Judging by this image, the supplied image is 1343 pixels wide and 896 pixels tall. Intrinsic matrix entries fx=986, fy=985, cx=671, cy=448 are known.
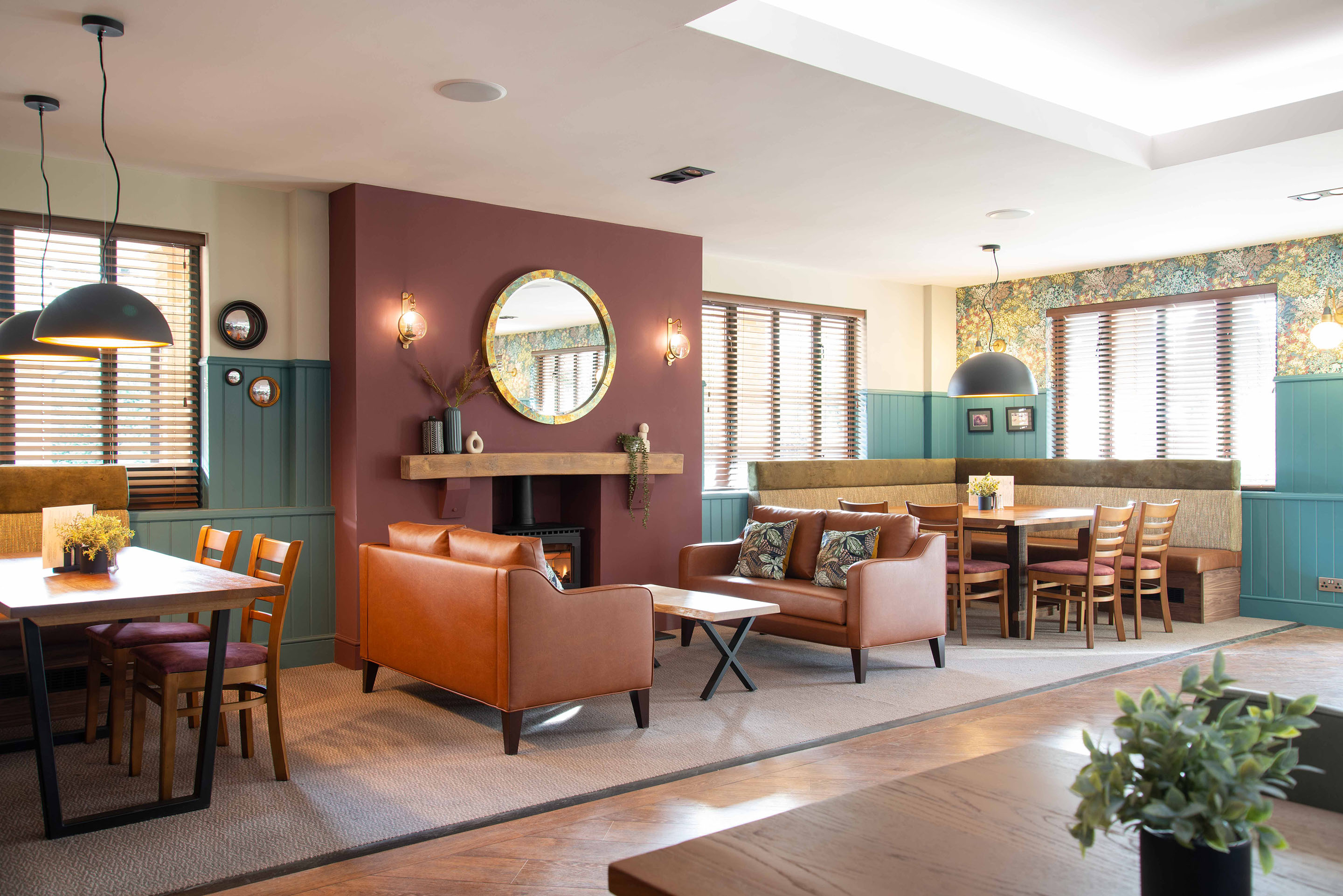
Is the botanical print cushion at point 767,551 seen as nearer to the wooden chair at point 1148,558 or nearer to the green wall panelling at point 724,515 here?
the green wall panelling at point 724,515

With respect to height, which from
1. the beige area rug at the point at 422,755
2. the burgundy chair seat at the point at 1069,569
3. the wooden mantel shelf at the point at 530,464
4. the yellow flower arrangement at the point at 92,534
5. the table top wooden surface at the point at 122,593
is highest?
the wooden mantel shelf at the point at 530,464

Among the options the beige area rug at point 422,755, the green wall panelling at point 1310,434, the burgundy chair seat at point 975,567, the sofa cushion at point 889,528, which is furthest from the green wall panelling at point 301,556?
the green wall panelling at point 1310,434

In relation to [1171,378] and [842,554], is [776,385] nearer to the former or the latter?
[842,554]

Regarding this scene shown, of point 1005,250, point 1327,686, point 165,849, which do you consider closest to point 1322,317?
point 1005,250

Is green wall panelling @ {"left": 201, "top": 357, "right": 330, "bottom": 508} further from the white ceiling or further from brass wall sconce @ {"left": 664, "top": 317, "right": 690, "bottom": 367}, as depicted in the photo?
brass wall sconce @ {"left": 664, "top": 317, "right": 690, "bottom": 367}

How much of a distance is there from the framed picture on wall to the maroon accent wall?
3352mm

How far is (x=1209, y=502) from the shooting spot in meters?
7.34

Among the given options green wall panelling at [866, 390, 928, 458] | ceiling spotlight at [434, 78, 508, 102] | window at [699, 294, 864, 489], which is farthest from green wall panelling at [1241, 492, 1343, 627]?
ceiling spotlight at [434, 78, 508, 102]

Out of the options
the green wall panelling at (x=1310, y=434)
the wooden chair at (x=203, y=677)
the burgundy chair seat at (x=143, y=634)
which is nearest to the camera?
the wooden chair at (x=203, y=677)

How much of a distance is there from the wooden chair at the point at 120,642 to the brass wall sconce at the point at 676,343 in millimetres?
3417

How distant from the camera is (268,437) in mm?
5680

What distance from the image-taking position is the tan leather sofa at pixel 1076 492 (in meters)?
7.07

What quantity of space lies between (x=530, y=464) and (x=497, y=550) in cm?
186

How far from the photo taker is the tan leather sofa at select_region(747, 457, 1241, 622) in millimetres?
7074
